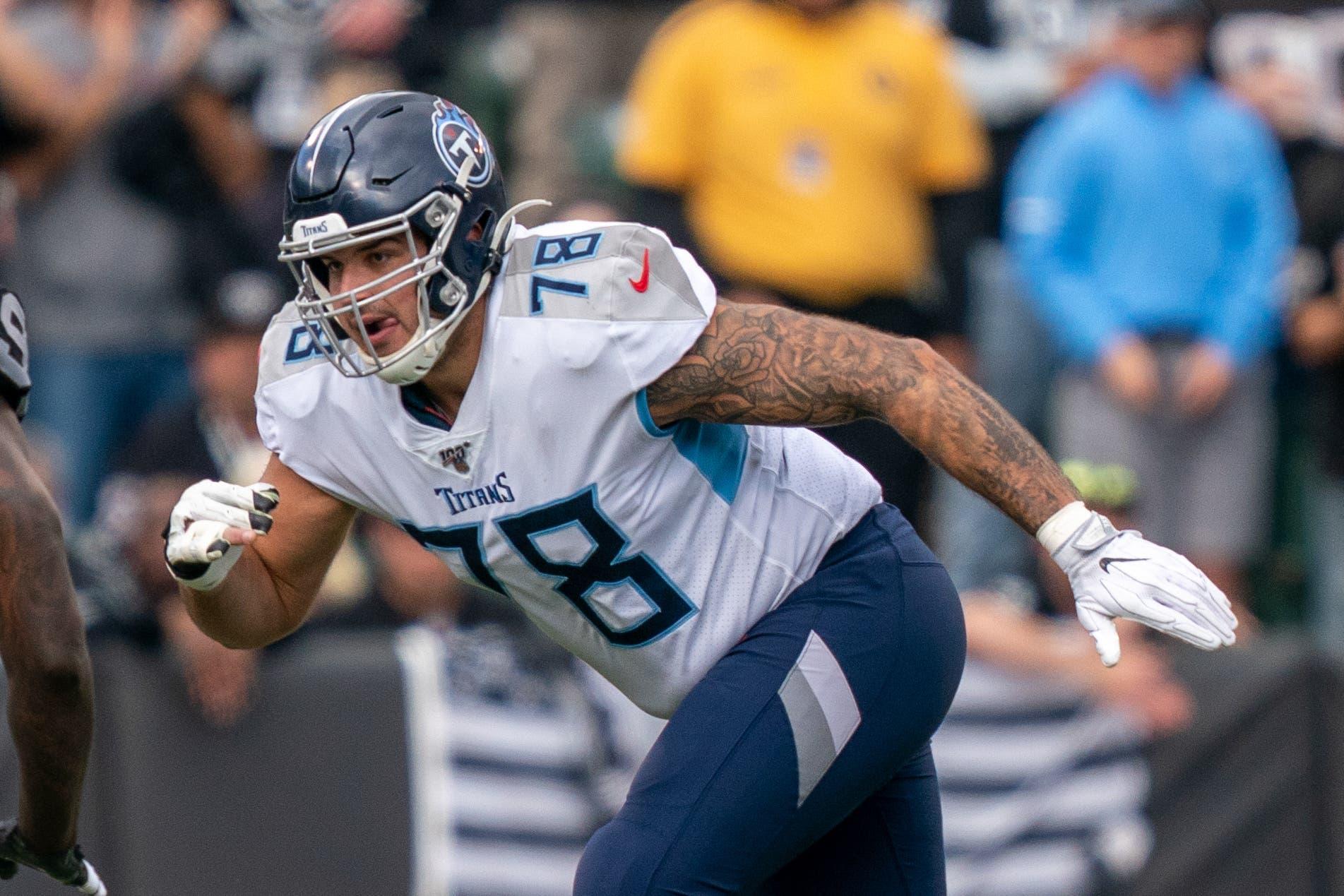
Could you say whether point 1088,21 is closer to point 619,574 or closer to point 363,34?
point 363,34

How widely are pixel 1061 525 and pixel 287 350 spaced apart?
153cm

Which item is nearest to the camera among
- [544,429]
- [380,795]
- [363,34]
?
[544,429]

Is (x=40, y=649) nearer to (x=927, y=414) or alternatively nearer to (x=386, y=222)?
(x=386, y=222)

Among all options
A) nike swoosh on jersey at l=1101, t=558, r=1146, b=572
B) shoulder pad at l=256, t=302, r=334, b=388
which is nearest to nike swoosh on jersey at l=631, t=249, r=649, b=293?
shoulder pad at l=256, t=302, r=334, b=388

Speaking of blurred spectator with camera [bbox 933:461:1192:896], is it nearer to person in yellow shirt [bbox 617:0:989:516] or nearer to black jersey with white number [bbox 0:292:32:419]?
person in yellow shirt [bbox 617:0:989:516]

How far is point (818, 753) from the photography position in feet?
12.8

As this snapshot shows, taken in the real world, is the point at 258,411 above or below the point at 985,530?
above

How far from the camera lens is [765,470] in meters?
4.08

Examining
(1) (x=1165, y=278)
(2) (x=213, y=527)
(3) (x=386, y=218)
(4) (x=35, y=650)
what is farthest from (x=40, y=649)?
(1) (x=1165, y=278)

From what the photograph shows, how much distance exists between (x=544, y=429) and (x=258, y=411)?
62 cm

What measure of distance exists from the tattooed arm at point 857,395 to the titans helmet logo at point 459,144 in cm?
55

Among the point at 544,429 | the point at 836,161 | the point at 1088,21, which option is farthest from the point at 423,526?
the point at 1088,21

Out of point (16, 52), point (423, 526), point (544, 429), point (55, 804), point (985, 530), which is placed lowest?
point (985, 530)

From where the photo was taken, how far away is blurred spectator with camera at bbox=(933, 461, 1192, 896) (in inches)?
265
